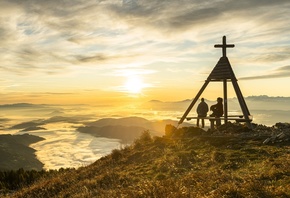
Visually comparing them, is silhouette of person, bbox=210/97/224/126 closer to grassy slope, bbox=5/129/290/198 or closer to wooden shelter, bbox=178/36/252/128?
wooden shelter, bbox=178/36/252/128

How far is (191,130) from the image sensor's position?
1928cm

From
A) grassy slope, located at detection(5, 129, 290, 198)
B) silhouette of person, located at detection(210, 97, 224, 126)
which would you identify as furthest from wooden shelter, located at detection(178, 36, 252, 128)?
grassy slope, located at detection(5, 129, 290, 198)

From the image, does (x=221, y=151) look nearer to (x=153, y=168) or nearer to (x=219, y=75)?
(x=153, y=168)

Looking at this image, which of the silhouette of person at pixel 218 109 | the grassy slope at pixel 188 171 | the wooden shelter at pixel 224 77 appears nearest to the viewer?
the grassy slope at pixel 188 171

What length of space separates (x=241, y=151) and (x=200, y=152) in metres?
1.91

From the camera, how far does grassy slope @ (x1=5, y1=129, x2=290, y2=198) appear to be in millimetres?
7463

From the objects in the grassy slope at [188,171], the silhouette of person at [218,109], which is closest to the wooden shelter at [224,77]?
the silhouette of person at [218,109]

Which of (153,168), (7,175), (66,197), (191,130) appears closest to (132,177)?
(153,168)

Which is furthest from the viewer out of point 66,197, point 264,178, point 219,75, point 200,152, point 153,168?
point 219,75

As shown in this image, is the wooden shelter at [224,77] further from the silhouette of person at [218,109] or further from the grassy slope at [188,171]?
the grassy slope at [188,171]

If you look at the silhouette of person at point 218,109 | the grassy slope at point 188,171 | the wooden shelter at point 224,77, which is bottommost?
the grassy slope at point 188,171

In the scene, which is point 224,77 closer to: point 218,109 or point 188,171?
point 218,109

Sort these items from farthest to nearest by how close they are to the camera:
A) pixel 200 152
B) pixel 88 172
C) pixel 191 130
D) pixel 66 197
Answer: pixel 191 130 < pixel 88 172 < pixel 200 152 < pixel 66 197

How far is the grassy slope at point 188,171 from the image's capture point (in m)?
7.46
